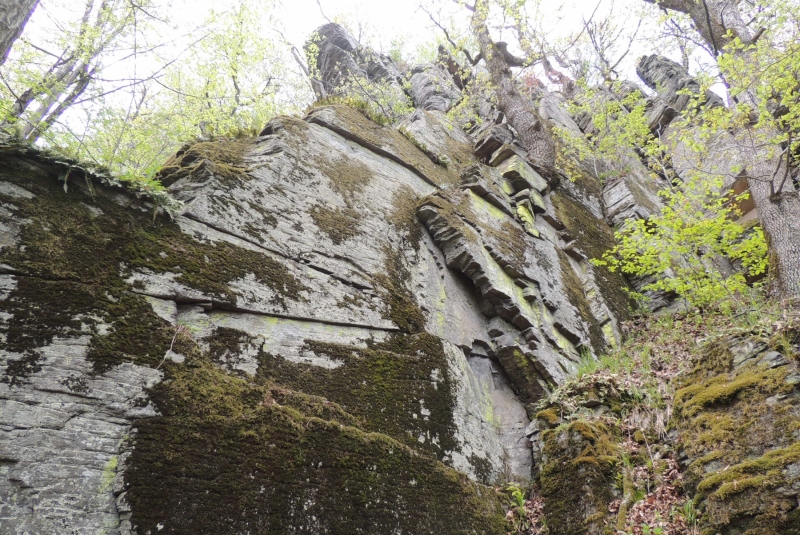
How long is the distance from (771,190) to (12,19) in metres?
11.4

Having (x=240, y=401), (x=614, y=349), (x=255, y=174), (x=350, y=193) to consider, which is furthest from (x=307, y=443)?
(x=614, y=349)

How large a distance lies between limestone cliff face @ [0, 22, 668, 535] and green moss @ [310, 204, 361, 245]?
0.04 metres

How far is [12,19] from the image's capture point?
190 inches

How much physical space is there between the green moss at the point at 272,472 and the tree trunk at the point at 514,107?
10497mm

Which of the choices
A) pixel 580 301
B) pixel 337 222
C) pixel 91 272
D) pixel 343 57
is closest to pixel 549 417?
pixel 337 222

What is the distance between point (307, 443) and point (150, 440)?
122cm

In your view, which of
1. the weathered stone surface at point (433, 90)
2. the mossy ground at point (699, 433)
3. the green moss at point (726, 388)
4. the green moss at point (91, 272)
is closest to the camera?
the green moss at point (91, 272)

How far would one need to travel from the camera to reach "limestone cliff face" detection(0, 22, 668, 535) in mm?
3057

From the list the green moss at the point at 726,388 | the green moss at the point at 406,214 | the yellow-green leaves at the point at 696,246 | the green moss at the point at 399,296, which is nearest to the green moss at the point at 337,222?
the green moss at the point at 399,296

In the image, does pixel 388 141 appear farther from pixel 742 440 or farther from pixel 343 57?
pixel 343 57

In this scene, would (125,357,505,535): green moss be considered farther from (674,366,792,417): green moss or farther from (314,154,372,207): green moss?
(314,154,372,207): green moss

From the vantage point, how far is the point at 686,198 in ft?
29.7

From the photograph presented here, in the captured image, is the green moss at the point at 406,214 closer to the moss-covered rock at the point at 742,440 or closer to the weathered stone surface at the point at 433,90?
the moss-covered rock at the point at 742,440

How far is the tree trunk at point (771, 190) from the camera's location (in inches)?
289
